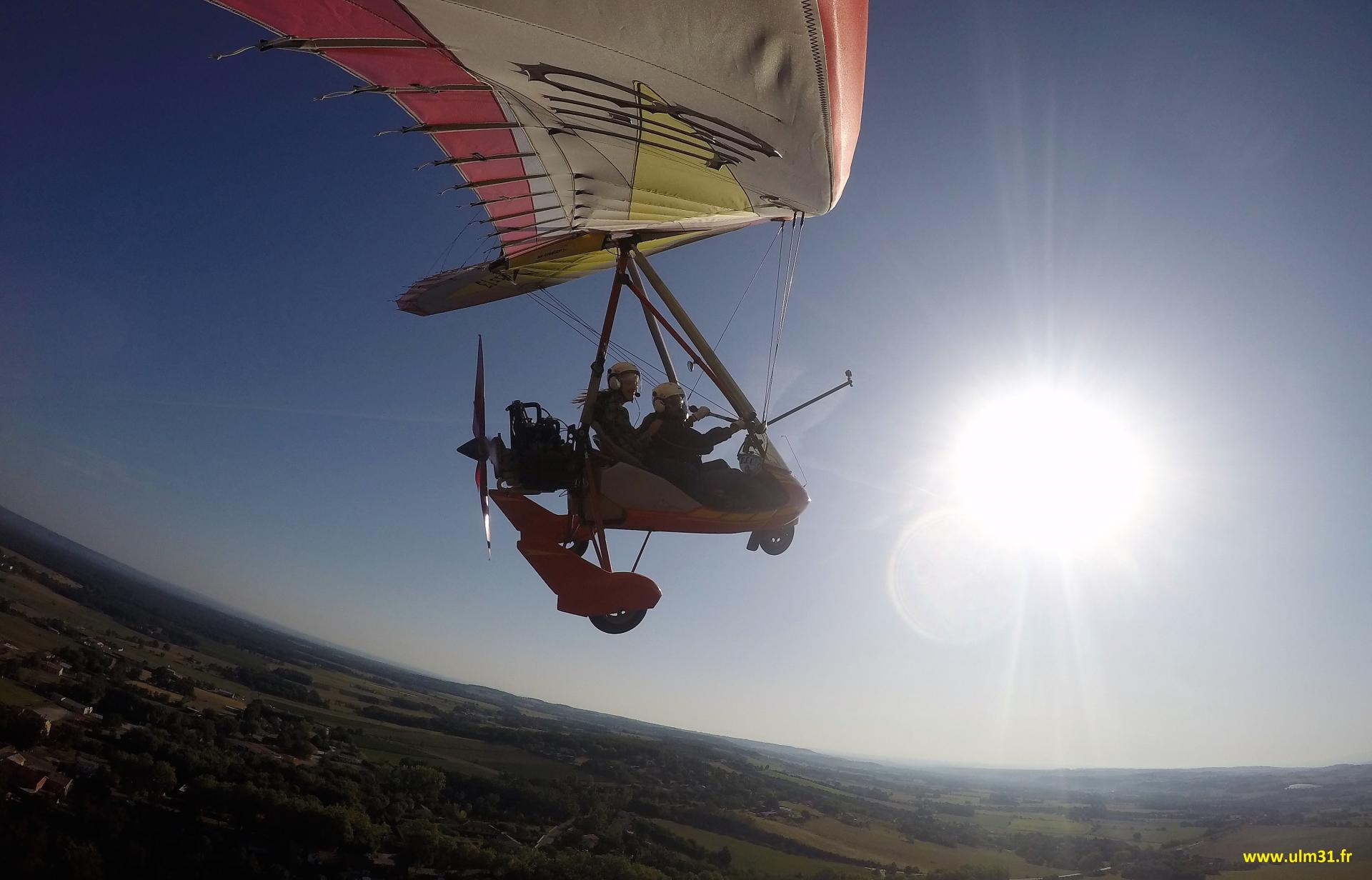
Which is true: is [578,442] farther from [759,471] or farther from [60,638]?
[60,638]

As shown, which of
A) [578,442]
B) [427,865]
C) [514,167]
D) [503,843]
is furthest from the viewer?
[503,843]

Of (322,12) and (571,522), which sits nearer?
(322,12)

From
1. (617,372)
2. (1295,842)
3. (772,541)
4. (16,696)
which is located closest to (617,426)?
(617,372)

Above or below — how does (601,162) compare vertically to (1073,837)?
above

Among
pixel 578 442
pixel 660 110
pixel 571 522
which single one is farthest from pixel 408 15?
pixel 571 522

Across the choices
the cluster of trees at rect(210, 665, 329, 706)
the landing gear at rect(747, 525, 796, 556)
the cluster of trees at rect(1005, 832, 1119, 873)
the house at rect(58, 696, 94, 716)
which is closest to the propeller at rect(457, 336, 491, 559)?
the landing gear at rect(747, 525, 796, 556)

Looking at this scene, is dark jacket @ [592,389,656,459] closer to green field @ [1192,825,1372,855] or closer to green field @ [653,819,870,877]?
green field @ [1192,825,1372,855]
